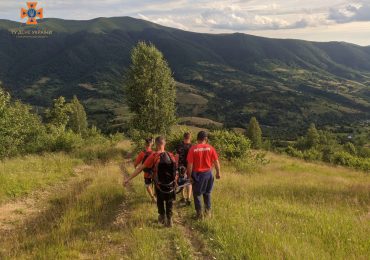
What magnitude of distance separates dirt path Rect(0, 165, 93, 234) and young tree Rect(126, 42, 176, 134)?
1424 centimetres

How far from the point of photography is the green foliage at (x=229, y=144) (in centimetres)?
2450

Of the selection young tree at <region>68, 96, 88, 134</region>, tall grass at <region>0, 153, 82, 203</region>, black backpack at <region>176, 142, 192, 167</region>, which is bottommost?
young tree at <region>68, 96, 88, 134</region>

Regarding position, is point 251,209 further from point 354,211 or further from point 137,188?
point 137,188

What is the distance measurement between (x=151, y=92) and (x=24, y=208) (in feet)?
59.7

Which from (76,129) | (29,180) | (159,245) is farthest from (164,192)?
(76,129)

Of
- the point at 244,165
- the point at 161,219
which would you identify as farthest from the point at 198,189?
the point at 244,165

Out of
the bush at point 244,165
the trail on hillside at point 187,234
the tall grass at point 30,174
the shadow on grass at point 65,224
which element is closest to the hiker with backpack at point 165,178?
the trail on hillside at point 187,234

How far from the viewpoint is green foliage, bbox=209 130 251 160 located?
24.5 metres

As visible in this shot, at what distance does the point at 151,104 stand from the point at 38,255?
22.5 metres

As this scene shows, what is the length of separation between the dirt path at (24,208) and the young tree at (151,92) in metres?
14.2

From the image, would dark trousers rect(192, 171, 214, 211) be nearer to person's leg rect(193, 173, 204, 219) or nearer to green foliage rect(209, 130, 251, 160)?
person's leg rect(193, 173, 204, 219)

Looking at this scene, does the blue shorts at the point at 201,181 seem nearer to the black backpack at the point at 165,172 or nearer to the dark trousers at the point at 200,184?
the dark trousers at the point at 200,184

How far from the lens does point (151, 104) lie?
28625mm

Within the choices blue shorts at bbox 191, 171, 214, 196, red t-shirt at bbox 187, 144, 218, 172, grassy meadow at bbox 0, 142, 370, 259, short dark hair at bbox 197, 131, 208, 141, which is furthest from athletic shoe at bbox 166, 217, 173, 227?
short dark hair at bbox 197, 131, 208, 141
